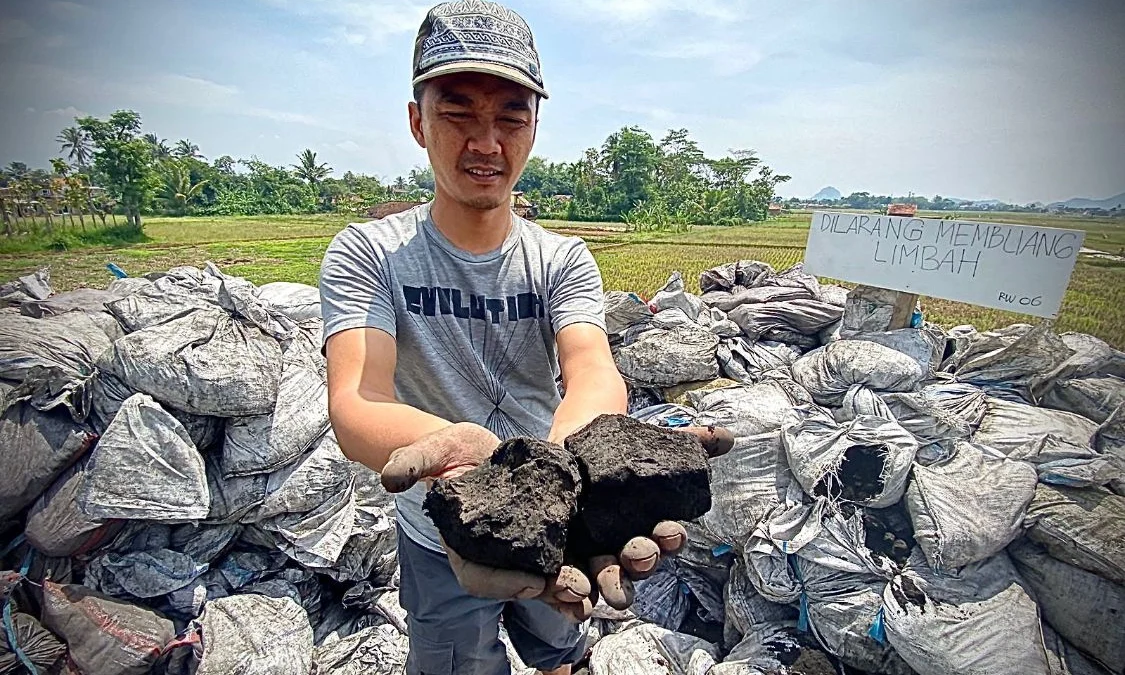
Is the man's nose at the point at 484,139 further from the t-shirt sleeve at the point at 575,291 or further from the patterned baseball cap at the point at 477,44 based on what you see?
the t-shirt sleeve at the point at 575,291

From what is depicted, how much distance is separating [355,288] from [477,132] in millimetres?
491

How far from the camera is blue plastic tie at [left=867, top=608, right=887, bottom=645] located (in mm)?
2066

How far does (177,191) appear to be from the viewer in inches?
567

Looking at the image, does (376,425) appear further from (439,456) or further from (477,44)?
(477,44)

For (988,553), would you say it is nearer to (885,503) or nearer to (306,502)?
(885,503)

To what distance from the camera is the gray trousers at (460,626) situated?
1.59 m

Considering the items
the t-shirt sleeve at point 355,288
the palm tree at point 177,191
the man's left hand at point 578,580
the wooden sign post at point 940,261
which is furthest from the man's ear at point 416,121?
the palm tree at point 177,191

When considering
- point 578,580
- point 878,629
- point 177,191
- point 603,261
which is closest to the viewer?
point 578,580

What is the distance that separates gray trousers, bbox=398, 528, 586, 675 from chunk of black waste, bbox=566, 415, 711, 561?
567 millimetres

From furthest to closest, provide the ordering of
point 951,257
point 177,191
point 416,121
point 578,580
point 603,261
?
point 177,191 → point 603,261 → point 951,257 → point 416,121 → point 578,580

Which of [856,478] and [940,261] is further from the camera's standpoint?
[940,261]

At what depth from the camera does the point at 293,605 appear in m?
2.29

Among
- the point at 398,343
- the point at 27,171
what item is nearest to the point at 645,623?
the point at 398,343

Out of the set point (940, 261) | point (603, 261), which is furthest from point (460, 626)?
point (603, 261)
